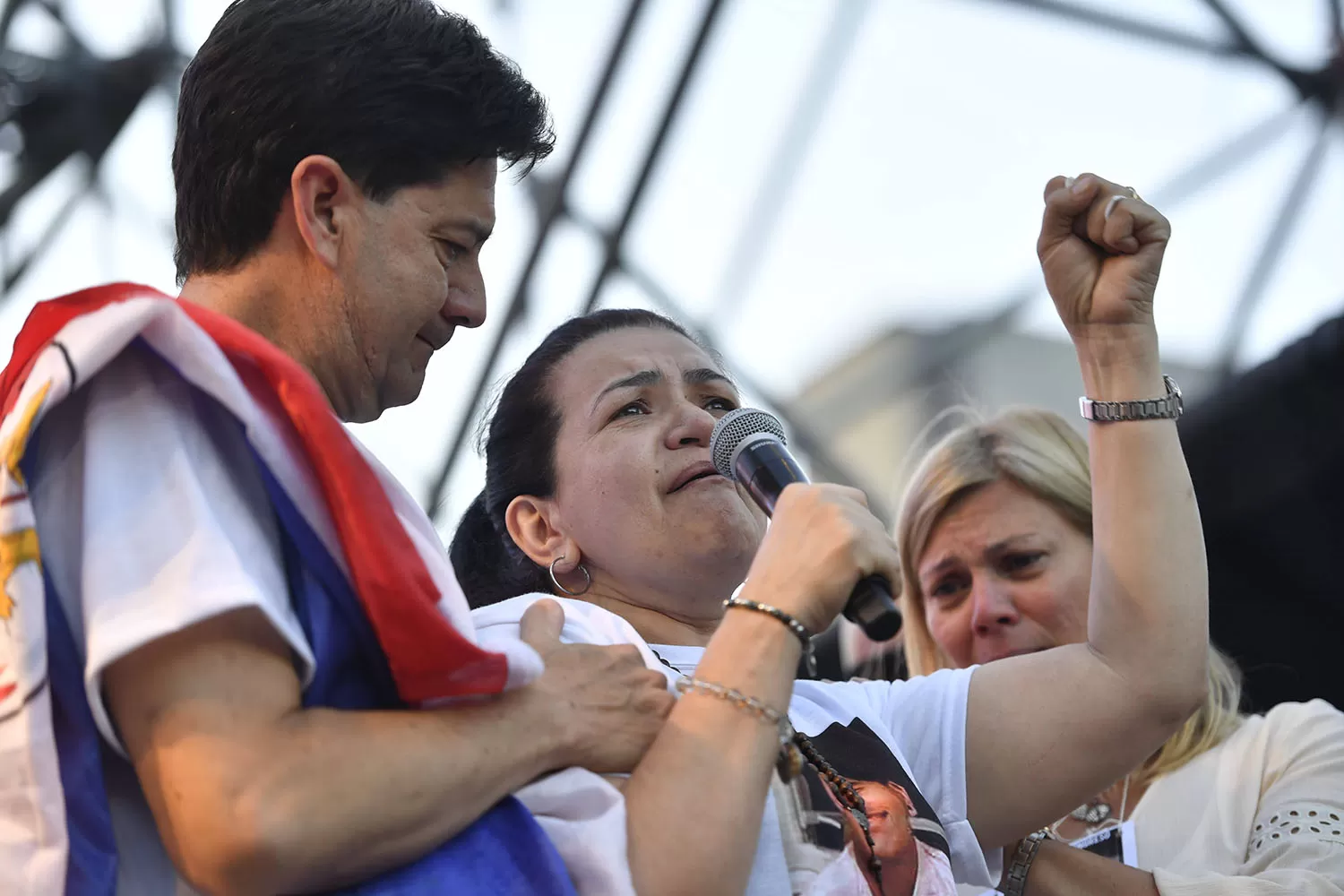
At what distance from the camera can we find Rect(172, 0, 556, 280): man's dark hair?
57.6 inches

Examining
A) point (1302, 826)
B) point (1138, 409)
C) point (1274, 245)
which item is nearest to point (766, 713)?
point (1138, 409)

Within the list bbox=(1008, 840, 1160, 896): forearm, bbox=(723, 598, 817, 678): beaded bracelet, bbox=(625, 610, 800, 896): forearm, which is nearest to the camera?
bbox=(625, 610, 800, 896): forearm

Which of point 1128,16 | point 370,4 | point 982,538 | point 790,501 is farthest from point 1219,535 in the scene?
point 370,4

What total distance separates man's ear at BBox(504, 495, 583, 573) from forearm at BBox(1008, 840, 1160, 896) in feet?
2.22

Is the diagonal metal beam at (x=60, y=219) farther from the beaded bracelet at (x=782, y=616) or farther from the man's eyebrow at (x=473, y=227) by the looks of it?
the beaded bracelet at (x=782, y=616)

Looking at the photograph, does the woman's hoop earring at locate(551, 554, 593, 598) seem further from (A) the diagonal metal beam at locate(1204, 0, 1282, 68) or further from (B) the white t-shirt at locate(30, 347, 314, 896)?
(A) the diagonal metal beam at locate(1204, 0, 1282, 68)

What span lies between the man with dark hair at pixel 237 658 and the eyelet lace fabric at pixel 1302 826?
1.11 metres

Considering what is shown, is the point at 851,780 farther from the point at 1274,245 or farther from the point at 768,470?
the point at 1274,245

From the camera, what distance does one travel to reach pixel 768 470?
1.55 meters

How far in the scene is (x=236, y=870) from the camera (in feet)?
3.59

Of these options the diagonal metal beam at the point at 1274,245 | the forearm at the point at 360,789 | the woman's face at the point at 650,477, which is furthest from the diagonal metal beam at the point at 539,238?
the forearm at the point at 360,789

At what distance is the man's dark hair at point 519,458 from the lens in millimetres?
2018

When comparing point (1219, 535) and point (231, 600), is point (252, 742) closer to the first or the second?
point (231, 600)

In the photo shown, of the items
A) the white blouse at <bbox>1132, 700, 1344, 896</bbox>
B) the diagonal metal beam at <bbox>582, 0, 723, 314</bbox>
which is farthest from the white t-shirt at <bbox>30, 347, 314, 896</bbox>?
the diagonal metal beam at <bbox>582, 0, 723, 314</bbox>
